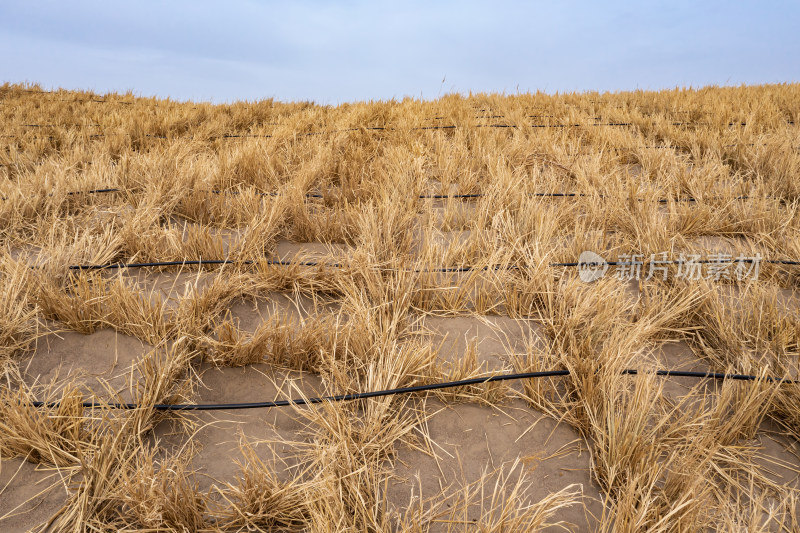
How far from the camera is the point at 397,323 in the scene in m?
1.62

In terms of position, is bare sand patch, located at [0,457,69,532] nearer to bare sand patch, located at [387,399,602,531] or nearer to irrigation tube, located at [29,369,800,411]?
irrigation tube, located at [29,369,800,411]

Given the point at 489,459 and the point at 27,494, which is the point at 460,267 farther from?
the point at 27,494

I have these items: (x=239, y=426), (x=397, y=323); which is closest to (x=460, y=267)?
(x=397, y=323)

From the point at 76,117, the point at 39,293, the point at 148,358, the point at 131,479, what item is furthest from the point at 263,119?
the point at 131,479

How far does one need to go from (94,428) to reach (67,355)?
1.55ft

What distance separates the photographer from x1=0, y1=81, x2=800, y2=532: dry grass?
1.08 meters

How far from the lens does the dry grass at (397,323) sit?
108 centimetres

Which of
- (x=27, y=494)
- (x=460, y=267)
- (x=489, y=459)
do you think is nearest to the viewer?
(x=27, y=494)

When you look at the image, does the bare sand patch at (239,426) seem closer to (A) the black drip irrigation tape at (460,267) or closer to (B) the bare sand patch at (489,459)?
(B) the bare sand patch at (489,459)

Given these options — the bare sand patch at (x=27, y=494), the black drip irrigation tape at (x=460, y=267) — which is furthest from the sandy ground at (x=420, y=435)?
the black drip irrigation tape at (x=460, y=267)

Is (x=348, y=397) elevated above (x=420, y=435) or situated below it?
above

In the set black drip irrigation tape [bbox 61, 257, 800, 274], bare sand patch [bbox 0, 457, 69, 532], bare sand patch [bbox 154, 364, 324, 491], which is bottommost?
bare sand patch [bbox 0, 457, 69, 532]

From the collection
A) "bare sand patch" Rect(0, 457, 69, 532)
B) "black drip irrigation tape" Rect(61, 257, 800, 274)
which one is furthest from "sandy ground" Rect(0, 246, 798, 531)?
"black drip irrigation tape" Rect(61, 257, 800, 274)

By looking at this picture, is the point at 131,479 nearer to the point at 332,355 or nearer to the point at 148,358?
the point at 148,358
